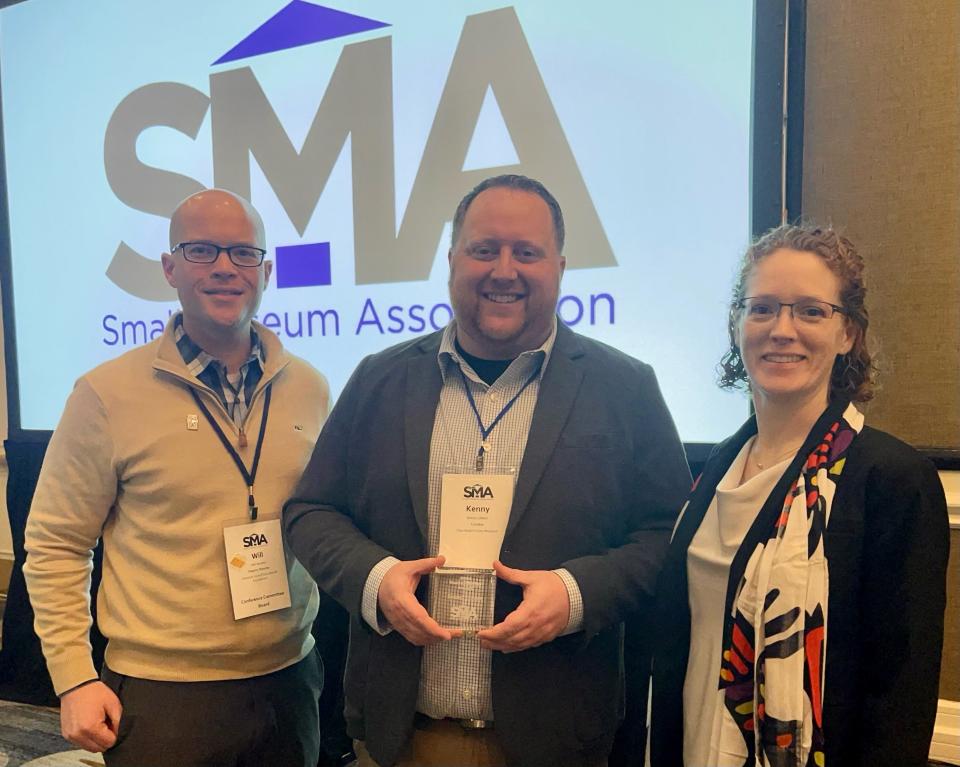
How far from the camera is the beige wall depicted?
1.76 meters

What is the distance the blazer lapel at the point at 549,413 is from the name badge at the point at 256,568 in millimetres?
565

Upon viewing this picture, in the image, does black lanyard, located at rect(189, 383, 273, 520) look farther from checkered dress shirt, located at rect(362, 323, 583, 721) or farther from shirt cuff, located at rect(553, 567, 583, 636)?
shirt cuff, located at rect(553, 567, 583, 636)

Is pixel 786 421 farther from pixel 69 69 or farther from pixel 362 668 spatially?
pixel 69 69

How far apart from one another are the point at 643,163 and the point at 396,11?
1025mm

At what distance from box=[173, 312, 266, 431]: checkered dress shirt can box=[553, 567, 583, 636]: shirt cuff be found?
0.79 metres

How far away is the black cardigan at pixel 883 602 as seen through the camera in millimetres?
996

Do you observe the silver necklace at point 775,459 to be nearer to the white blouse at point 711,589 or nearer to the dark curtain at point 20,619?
the white blouse at point 711,589

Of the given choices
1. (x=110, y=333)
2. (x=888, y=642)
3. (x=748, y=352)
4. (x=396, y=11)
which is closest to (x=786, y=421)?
(x=748, y=352)

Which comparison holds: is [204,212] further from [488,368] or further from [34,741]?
[34,741]

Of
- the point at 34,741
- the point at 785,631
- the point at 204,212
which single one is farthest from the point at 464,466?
the point at 34,741

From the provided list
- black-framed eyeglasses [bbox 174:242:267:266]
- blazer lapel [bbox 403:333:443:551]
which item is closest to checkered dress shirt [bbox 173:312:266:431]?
black-framed eyeglasses [bbox 174:242:267:266]

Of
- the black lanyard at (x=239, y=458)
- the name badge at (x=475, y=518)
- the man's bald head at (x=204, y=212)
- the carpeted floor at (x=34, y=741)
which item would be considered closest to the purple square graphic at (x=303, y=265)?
the man's bald head at (x=204, y=212)

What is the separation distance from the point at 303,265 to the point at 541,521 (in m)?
1.63

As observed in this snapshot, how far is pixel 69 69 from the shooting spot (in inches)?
114
